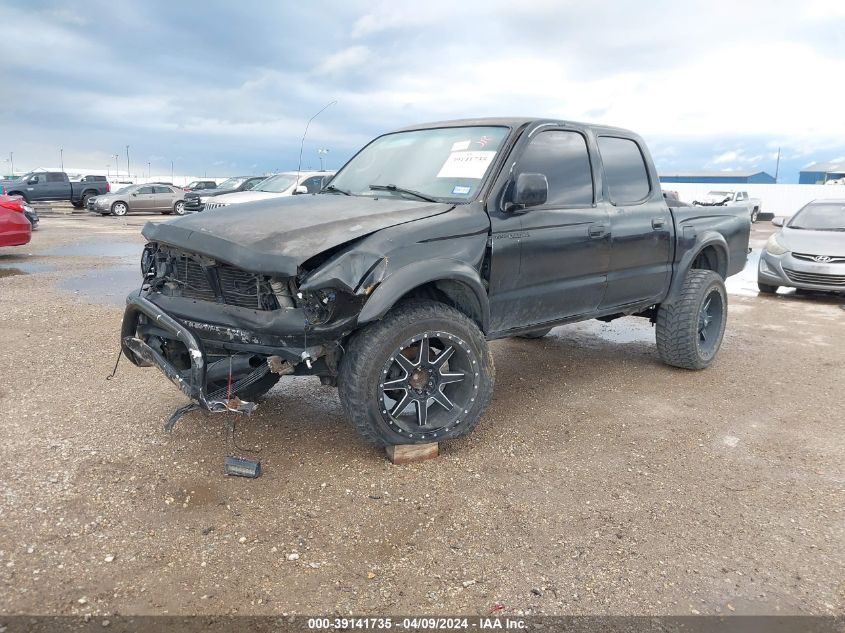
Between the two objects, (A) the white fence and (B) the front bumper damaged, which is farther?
(A) the white fence

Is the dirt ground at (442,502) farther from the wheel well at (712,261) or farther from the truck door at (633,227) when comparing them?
the wheel well at (712,261)

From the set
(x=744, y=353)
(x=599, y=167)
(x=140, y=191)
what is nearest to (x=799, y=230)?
(x=744, y=353)

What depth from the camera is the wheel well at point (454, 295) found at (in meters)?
3.74

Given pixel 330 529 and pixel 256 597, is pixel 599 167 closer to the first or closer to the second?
pixel 330 529

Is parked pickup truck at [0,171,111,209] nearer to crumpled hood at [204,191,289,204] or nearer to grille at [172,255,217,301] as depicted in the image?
crumpled hood at [204,191,289,204]

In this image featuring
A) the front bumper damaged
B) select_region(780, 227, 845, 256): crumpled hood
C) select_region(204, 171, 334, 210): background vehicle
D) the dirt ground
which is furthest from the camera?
select_region(204, 171, 334, 210): background vehicle

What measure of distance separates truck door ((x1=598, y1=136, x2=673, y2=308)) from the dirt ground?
2.66ft

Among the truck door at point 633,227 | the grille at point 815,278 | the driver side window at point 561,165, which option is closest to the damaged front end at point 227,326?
the driver side window at point 561,165

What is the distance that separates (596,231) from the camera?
4.61m

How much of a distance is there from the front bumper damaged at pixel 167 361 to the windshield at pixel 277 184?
11194 mm

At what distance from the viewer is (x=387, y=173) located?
456 centimetres

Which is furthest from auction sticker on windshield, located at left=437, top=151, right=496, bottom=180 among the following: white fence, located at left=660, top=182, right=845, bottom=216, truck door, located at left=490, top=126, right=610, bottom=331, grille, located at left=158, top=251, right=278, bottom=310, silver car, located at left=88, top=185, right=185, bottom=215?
white fence, located at left=660, top=182, right=845, bottom=216

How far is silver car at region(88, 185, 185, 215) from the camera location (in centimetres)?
2795

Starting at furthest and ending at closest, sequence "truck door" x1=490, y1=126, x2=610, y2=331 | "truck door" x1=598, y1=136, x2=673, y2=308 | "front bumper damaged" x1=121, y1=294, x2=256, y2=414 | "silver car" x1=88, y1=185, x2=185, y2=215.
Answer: "silver car" x1=88, y1=185, x2=185, y2=215 → "truck door" x1=598, y1=136, x2=673, y2=308 → "truck door" x1=490, y1=126, x2=610, y2=331 → "front bumper damaged" x1=121, y1=294, x2=256, y2=414
